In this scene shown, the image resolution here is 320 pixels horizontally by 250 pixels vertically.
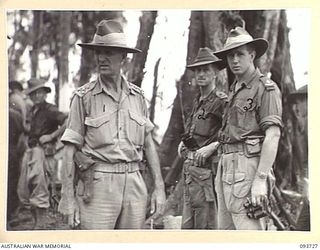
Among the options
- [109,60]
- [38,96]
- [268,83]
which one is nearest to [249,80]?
[268,83]

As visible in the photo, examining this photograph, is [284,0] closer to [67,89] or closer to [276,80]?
[276,80]

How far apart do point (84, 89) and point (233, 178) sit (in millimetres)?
465

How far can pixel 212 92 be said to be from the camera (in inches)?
72.6

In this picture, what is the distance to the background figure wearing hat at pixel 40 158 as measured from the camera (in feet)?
6.02

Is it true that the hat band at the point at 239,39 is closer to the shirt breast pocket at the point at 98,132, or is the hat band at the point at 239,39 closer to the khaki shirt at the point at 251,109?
the khaki shirt at the point at 251,109

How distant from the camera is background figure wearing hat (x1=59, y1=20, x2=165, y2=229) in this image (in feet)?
5.83

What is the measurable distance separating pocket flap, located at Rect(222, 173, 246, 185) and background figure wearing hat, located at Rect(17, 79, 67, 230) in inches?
18.1

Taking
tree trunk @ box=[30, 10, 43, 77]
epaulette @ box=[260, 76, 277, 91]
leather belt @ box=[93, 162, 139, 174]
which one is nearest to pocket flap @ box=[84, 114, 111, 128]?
leather belt @ box=[93, 162, 139, 174]

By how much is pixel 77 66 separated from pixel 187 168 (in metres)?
0.41

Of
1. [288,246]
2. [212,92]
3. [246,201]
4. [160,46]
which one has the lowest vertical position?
[288,246]

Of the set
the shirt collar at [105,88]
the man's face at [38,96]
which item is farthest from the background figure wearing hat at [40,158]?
the shirt collar at [105,88]

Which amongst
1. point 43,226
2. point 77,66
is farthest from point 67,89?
point 43,226

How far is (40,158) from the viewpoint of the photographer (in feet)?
6.09

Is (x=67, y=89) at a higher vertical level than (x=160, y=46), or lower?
lower
